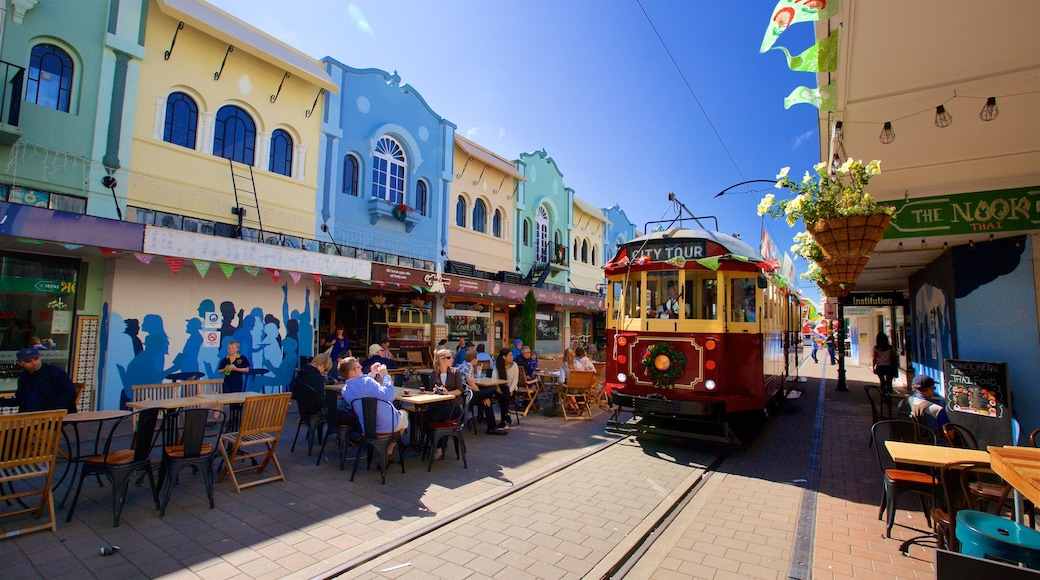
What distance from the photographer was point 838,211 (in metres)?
4.77

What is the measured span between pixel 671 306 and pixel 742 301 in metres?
1.03

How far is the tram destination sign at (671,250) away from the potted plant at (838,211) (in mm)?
2079

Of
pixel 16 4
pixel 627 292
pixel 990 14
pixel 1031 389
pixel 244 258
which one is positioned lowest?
pixel 1031 389

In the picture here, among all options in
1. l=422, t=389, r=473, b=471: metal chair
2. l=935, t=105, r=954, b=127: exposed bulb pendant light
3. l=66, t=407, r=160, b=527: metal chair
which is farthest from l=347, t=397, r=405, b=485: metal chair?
l=935, t=105, r=954, b=127: exposed bulb pendant light

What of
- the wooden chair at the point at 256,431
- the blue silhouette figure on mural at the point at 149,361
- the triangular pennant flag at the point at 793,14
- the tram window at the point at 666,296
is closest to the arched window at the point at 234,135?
the blue silhouette figure on mural at the point at 149,361

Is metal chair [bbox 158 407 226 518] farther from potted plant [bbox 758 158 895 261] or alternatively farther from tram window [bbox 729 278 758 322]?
tram window [bbox 729 278 758 322]

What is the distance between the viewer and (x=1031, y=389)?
5.76m

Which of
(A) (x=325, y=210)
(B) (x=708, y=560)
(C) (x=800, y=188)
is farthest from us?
(A) (x=325, y=210)

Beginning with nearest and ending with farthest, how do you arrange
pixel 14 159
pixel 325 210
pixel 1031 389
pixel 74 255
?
1. pixel 1031 389
2. pixel 14 159
3. pixel 74 255
4. pixel 325 210

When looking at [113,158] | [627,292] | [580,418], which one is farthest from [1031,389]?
[113,158]

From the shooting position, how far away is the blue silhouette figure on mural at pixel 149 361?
354 inches

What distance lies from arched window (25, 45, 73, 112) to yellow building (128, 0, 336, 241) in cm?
101

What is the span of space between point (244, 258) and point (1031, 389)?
12.2 metres

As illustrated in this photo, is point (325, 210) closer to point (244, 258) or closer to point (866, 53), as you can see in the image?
point (244, 258)
